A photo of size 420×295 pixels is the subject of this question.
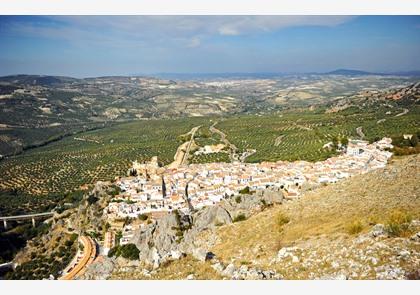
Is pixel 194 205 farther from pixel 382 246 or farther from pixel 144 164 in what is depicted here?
pixel 382 246

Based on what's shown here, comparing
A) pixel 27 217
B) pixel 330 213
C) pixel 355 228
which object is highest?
pixel 355 228

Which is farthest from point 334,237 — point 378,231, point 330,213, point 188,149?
point 188,149

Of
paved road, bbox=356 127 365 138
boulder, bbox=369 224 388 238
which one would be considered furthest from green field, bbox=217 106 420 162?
boulder, bbox=369 224 388 238

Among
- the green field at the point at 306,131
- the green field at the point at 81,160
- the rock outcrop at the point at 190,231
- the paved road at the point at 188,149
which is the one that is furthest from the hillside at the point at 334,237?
the green field at the point at 81,160

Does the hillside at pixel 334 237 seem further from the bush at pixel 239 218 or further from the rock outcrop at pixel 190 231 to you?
the bush at pixel 239 218

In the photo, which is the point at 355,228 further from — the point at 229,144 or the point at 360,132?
the point at 229,144

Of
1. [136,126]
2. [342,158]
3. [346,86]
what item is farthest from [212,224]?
[346,86]
